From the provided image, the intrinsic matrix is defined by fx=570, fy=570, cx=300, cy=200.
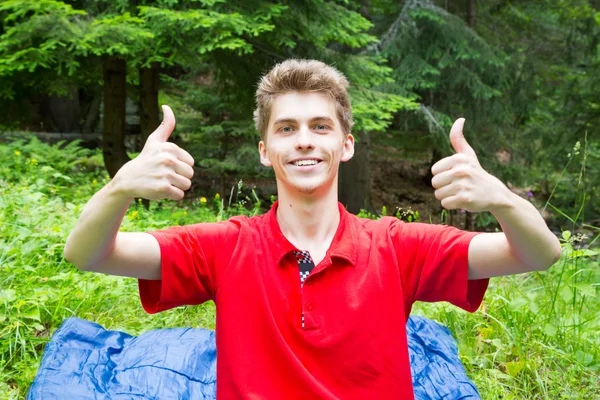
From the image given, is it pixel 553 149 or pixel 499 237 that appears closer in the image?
pixel 499 237

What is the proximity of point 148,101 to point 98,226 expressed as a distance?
5814mm

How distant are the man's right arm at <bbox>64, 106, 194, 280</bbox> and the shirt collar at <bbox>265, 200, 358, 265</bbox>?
431 mm

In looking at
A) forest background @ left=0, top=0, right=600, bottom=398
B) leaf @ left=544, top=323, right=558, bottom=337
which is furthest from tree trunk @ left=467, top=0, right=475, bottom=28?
leaf @ left=544, top=323, right=558, bottom=337

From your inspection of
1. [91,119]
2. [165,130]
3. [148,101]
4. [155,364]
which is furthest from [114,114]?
[91,119]

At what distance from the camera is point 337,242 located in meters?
1.92

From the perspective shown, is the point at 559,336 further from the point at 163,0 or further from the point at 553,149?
the point at 553,149

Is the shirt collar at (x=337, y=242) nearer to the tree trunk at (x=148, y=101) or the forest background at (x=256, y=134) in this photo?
the forest background at (x=256, y=134)

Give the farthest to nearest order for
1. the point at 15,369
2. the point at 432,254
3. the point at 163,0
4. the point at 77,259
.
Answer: the point at 163,0 < the point at 15,369 < the point at 432,254 < the point at 77,259

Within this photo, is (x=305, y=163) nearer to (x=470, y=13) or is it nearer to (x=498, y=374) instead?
(x=498, y=374)

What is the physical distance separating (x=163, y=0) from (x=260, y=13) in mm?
893

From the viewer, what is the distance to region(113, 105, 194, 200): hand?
60.7 inches

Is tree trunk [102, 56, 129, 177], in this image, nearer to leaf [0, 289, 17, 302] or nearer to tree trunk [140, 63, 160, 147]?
tree trunk [140, 63, 160, 147]

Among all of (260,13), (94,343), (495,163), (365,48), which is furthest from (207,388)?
(495,163)

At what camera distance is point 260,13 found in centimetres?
534
